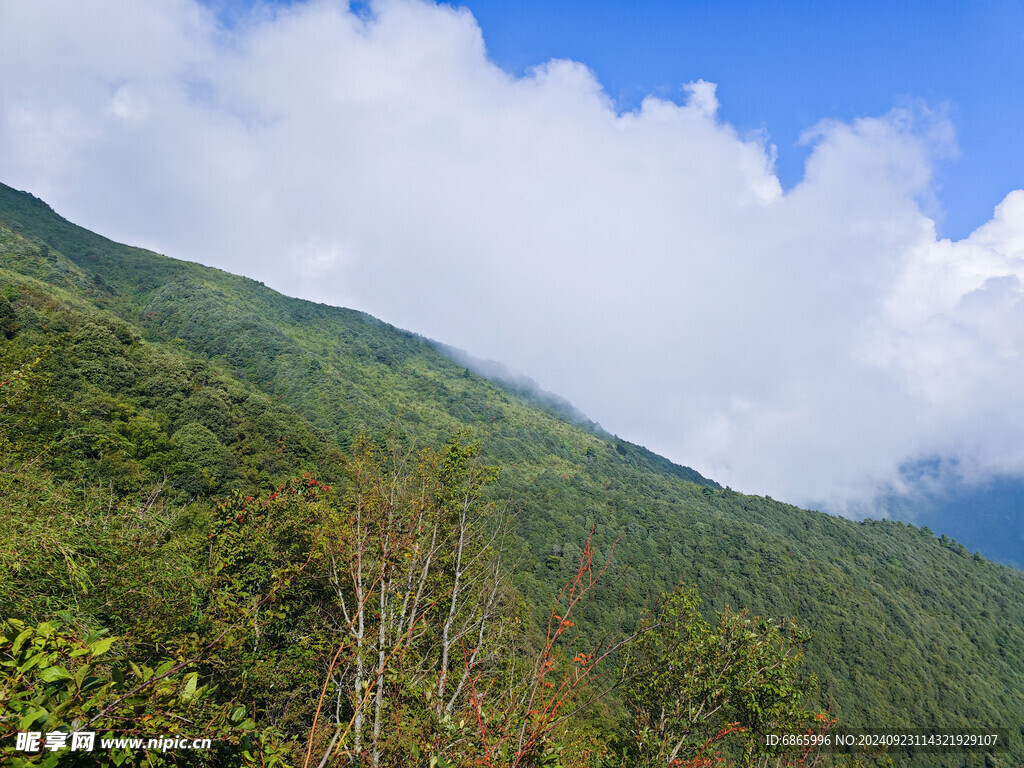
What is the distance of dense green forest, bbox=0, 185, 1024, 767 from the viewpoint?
403 cm

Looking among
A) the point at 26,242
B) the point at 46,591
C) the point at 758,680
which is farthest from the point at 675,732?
the point at 26,242

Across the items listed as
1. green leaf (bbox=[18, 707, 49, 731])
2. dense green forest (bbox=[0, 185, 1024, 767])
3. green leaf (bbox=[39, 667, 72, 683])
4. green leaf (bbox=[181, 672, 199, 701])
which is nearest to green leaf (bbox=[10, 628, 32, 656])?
dense green forest (bbox=[0, 185, 1024, 767])

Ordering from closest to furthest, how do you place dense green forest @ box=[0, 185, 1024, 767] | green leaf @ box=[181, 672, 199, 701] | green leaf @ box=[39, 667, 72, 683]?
green leaf @ box=[39, 667, 72, 683] → green leaf @ box=[181, 672, 199, 701] → dense green forest @ box=[0, 185, 1024, 767]

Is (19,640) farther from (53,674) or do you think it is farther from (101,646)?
(101,646)

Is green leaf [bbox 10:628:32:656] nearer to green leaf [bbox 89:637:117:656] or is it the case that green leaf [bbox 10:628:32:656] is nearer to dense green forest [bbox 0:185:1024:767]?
dense green forest [bbox 0:185:1024:767]

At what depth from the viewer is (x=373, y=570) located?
8.47m

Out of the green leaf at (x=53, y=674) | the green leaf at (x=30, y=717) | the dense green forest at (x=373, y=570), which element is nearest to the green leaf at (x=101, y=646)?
the dense green forest at (x=373, y=570)

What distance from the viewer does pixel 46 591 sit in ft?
23.3

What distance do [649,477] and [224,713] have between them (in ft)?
466

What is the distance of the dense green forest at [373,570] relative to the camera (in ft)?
13.2

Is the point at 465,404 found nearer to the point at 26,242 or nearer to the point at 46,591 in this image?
the point at 26,242

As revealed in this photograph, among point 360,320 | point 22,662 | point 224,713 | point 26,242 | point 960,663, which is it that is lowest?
point 960,663

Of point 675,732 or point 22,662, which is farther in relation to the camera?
point 675,732

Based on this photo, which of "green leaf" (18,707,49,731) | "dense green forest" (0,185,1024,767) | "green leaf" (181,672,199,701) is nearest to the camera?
"green leaf" (18,707,49,731)
